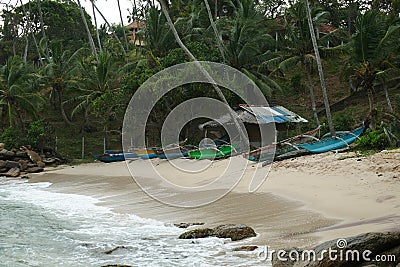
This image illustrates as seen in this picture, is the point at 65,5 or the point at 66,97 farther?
the point at 65,5

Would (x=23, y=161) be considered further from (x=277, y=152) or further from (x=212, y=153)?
(x=277, y=152)

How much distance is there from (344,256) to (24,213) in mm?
8889

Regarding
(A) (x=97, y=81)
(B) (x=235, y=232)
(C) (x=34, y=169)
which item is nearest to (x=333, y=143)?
(B) (x=235, y=232)

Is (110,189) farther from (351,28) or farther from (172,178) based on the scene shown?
(351,28)

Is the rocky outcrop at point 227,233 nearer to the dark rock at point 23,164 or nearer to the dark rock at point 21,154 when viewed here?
the dark rock at point 23,164

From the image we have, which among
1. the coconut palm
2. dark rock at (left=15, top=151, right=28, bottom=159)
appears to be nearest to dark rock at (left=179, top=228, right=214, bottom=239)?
dark rock at (left=15, top=151, right=28, bottom=159)

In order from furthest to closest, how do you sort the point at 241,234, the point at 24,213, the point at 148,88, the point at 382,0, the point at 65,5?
the point at 65,5, the point at 382,0, the point at 148,88, the point at 24,213, the point at 241,234

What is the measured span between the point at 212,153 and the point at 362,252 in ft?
41.4

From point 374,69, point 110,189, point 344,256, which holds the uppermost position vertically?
point 374,69

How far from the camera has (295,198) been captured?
8.99 metres

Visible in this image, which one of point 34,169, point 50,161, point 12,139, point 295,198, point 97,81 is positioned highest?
point 97,81

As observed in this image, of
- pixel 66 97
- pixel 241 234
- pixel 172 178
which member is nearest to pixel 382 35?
pixel 172 178

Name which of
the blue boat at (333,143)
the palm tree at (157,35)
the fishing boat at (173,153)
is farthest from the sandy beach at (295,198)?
the palm tree at (157,35)

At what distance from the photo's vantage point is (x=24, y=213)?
10945 millimetres
